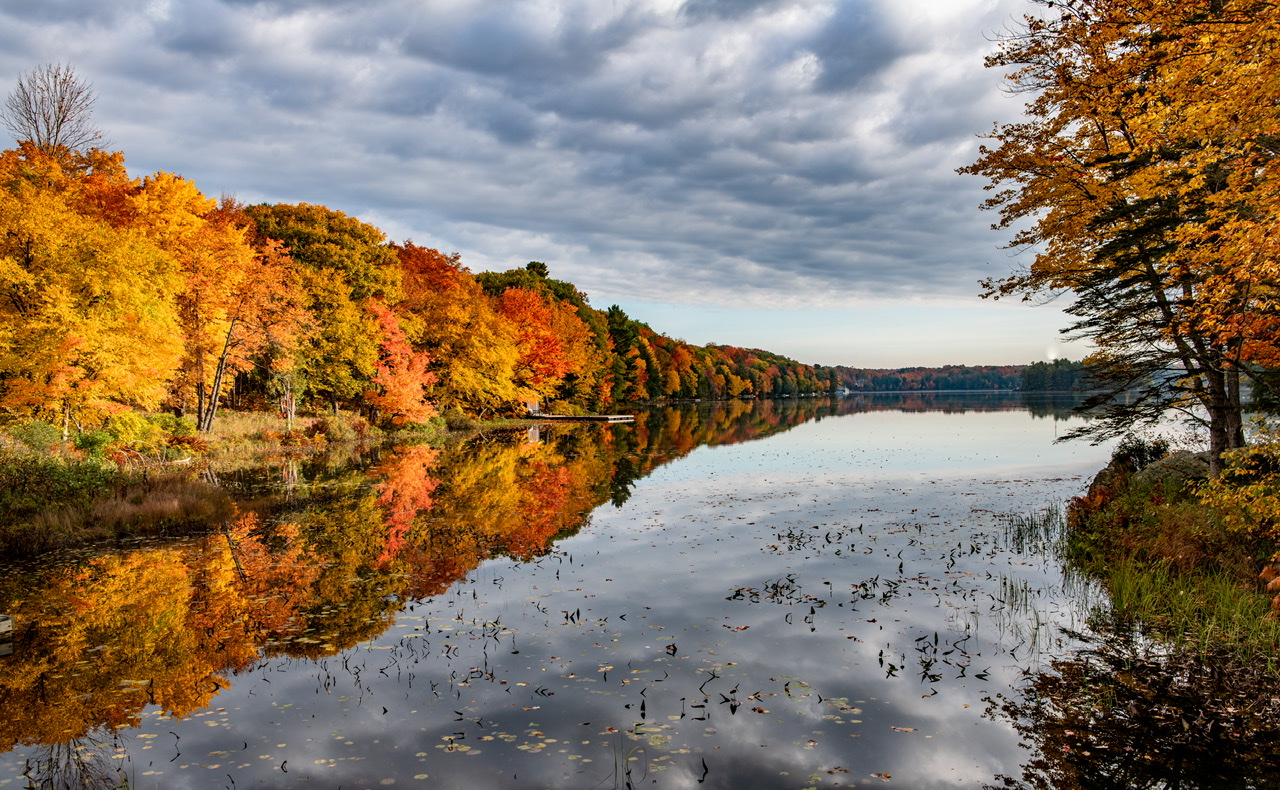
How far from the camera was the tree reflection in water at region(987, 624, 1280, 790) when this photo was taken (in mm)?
6551

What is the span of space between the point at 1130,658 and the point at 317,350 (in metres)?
43.1

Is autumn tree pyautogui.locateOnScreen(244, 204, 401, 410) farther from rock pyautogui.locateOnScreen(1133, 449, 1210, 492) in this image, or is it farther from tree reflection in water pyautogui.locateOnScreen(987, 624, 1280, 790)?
tree reflection in water pyautogui.locateOnScreen(987, 624, 1280, 790)

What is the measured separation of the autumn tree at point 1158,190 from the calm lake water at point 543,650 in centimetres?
550

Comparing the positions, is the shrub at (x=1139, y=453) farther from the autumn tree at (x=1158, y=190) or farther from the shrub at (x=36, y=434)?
the shrub at (x=36, y=434)

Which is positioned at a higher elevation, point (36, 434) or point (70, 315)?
point (70, 315)

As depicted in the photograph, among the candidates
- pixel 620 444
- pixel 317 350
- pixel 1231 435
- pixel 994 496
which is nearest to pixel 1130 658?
pixel 1231 435

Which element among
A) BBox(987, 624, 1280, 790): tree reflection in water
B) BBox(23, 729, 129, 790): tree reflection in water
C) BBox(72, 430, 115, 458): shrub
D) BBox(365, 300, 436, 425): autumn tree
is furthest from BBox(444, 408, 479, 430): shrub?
BBox(987, 624, 1280, 790): tree reflection in water

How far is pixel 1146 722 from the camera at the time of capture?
7.51 m

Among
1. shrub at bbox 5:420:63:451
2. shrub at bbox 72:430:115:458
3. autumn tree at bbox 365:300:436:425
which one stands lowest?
shrub at bbox 72:430:115:458

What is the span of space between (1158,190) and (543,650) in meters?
14.3

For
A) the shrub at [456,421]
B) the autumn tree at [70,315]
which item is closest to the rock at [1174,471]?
the autumn tree at [70,315]

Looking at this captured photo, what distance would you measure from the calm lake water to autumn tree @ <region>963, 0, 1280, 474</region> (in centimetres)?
550

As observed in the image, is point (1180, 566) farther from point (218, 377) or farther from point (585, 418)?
point (585, 418)

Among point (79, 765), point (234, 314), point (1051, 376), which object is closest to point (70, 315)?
point (234, 314)
